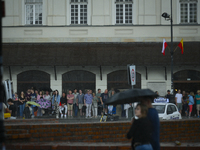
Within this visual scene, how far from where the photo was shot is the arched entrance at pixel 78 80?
2875 centimetres

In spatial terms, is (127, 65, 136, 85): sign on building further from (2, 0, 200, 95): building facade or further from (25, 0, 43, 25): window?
(25, 0, 43, 25): window

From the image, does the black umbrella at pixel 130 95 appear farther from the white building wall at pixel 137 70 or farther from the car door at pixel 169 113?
the white building wall at pixel 137 70

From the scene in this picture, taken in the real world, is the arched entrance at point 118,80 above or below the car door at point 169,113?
above

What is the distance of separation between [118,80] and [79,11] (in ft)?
19.9

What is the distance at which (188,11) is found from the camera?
29.6m

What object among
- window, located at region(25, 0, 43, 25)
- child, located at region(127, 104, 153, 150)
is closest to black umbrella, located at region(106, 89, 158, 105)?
child, located at region(127, 104, 153, 150)

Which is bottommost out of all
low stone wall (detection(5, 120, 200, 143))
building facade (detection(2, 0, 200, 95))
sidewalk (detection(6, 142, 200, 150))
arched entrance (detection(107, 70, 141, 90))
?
sidewalk (detection(6, 142, 200, 150))

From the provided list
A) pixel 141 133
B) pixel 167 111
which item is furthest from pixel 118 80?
pixel 141 133

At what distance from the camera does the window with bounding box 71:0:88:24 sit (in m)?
29.7

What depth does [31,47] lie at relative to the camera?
28422 millimetres

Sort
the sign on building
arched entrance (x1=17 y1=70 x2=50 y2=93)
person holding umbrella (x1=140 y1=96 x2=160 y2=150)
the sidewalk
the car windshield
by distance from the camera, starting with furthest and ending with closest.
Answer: arched entrance (x1=17 y1=70 x2=50 y2=93) → the car windshield → the sign on building → the sidewalk → person holding umbrella (x1=140 y1=96 x2=160 y2=150)

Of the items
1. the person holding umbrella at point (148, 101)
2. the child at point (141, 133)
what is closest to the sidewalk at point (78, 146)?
the person holding umbrella at point (148, 101)

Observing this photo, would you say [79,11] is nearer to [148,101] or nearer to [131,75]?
[131,75]

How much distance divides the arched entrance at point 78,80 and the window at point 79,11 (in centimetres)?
393
